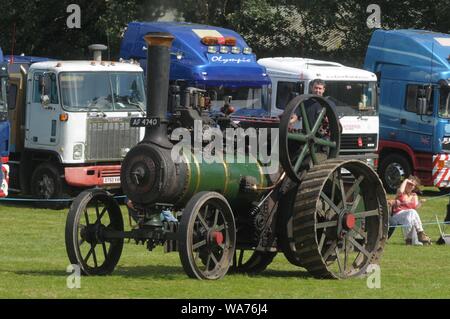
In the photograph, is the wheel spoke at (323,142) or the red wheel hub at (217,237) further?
the wheel spoke at (323,142)

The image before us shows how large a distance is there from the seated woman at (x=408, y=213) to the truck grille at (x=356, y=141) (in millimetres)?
5586

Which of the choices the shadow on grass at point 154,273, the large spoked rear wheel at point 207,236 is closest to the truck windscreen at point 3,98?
the shadow on grass at point 154,273

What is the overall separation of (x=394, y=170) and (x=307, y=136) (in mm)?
13802

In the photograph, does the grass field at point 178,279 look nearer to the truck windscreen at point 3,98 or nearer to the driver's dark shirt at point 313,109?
the driver's dark shirt at point 313,109

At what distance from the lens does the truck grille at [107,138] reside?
21750 millimetres

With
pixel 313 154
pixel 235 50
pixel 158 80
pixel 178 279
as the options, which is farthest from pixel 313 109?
pixel 235 50

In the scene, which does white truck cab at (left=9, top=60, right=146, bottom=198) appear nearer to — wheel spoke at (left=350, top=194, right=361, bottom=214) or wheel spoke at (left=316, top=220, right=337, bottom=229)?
wheel spoke at (left=350, top=194, right=361, bottom=214)

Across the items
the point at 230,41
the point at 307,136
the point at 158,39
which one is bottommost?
the point at 307,136

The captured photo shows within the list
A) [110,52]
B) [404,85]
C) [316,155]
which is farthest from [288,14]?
[316,155]

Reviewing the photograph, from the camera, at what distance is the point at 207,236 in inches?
466

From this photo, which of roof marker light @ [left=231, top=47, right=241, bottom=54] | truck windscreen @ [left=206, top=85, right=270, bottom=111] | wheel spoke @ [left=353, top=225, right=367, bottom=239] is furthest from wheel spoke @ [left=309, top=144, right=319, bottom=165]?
roof marker light @ [left=231, top=47, right=241, bottom=54]

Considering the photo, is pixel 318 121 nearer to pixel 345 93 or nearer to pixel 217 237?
pixel 217 237

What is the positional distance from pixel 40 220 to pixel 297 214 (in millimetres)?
9040

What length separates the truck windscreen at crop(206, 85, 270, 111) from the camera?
23500 mm
